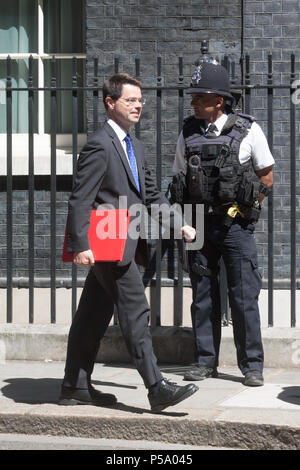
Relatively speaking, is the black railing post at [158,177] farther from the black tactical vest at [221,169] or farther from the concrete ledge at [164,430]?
the concrete ledge at [164,430]

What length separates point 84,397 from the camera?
6.47 metres

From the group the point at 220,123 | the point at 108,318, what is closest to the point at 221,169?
the point at 220,123

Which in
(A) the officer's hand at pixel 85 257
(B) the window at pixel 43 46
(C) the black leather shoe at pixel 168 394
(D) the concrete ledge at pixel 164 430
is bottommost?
(D) the concrete ledge at pixel 164 430

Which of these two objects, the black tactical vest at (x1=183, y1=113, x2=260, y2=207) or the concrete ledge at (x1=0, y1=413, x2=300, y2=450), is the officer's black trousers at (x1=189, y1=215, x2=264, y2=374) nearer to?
the black tactical vest at (x1=183, y1=113, x2=260, y2=207)

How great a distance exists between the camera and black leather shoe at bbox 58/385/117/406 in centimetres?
647

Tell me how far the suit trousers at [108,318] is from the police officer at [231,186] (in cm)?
106

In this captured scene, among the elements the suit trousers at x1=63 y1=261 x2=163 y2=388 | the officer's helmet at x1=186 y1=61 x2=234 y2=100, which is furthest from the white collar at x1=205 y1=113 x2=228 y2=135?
the suit trousers at x1=63 y1=261 x2=163 y2=388

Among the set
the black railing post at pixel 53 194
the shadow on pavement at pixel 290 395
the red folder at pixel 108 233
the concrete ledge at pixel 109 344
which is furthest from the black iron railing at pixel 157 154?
the red folder at pixel 108 233

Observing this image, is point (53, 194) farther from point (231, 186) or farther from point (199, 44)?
point (199, 44)

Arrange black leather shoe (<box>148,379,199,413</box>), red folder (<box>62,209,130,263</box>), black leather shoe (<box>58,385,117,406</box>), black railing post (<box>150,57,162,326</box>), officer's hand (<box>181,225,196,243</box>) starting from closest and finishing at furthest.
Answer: black leather shoe (<box>148,379,199,413</box>)
red folder (<box>62,209,130,263</box>)
officer's hand (<box>181,225,196,243</box>)
black leather shoe (<box>58,385,117,406</box>)
black railing post (<box>150,57,162,326</box>)

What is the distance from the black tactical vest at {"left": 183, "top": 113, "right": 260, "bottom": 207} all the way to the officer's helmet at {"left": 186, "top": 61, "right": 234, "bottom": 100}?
0.63 feet

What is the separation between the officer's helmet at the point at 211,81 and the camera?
7.06 meters

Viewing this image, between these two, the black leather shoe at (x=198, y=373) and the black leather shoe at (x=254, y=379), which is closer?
the black leather shoe at (x=254, y=379)

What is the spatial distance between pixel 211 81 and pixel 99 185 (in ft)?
4.46
